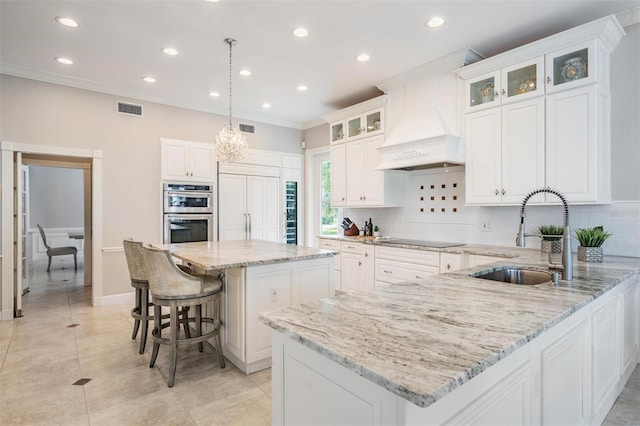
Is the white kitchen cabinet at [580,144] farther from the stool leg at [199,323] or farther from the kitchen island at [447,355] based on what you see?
the stool leg at [199,323]

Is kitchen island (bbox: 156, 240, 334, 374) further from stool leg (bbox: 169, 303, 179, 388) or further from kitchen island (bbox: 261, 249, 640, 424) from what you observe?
kitchen island (bbox: 261, 249, 640, 424)

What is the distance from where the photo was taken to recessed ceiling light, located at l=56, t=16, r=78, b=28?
9.62ft

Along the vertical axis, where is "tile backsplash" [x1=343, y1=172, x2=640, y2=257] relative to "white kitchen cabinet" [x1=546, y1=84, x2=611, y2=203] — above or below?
below

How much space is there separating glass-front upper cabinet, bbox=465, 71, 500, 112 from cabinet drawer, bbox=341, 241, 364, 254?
210cm

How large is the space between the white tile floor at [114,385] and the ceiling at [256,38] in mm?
2975

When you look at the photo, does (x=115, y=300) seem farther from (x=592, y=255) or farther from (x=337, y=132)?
(x=592, y=255)

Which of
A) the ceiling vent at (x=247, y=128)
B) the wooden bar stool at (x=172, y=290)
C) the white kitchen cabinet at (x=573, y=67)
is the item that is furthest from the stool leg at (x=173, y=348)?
the ceiling vent at (x=247, y=128)

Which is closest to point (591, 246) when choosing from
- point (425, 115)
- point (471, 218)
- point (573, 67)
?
point (471, 218)

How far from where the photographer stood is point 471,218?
13.0 ft

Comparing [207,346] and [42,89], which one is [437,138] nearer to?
[207,346]

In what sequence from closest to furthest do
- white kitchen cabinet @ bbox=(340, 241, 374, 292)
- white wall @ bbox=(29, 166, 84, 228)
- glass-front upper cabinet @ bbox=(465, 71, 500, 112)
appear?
glass-front upper cabinet @ bbox=(465, 71, 500, 112) → white kitchen cabinet @ bbox=(340, 241, 374, 292) → white wall @ bbox=(29, 166, 84, 228)

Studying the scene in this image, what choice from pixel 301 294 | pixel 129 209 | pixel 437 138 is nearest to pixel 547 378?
pixel 301 294

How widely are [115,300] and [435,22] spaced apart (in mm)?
5126

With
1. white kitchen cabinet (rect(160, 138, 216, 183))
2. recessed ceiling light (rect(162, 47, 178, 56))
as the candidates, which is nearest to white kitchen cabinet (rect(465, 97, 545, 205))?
recessed ceiling light (rect(162, 47, 178, 56))
